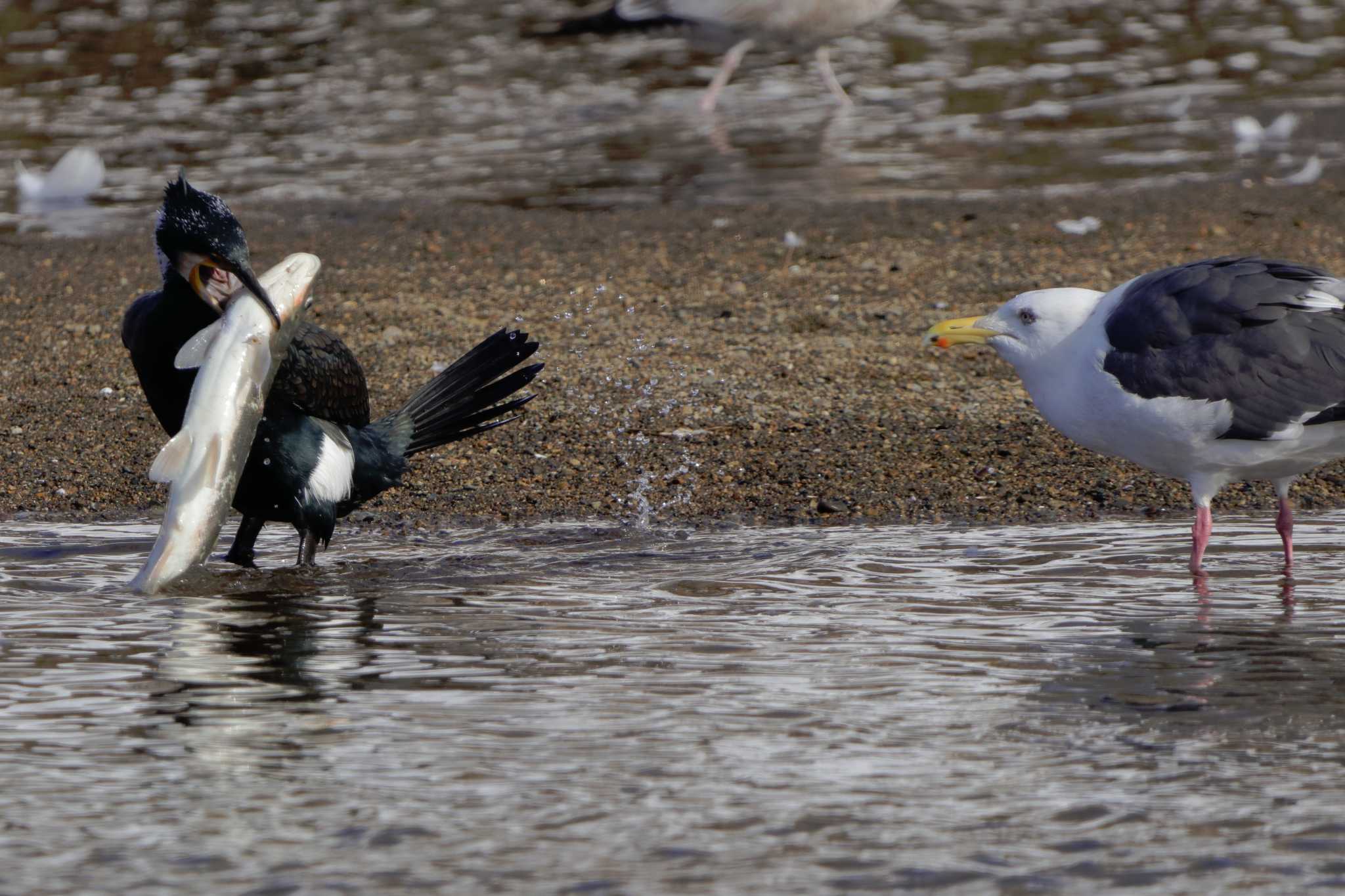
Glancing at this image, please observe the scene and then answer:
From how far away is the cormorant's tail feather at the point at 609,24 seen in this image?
16.7 meters

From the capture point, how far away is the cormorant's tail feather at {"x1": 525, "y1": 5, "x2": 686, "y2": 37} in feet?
54.7

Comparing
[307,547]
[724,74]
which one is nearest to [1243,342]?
[307,547]

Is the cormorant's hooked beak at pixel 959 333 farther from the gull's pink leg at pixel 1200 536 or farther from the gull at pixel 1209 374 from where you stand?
the gull's pink leg at pixel 1200 536

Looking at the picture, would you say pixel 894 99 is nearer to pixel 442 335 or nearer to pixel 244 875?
pixel 442 335

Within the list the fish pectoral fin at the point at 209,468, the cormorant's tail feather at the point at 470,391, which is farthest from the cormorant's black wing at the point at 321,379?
the fish pectoral fin at the point at 209,468

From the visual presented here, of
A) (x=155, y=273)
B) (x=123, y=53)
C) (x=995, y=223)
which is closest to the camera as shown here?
(x=155, y=273)

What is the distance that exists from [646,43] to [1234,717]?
1565 centimetres

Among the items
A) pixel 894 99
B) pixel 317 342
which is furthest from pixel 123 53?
pixel 317 342

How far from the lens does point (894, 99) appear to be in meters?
16.5

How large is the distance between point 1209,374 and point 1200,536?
494 millimetres

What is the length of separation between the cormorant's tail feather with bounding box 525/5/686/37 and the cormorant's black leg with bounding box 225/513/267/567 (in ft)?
35.8

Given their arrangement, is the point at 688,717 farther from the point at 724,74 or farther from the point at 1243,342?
the point at 724,74

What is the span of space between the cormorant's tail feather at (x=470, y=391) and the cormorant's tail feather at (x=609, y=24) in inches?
400

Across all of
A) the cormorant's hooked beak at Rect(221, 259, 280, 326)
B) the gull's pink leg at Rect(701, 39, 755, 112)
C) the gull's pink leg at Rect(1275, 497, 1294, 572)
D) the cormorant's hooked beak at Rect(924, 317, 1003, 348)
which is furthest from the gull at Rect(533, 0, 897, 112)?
the cormorant's hooked beak at Rect(221, 259, 280, 326)
